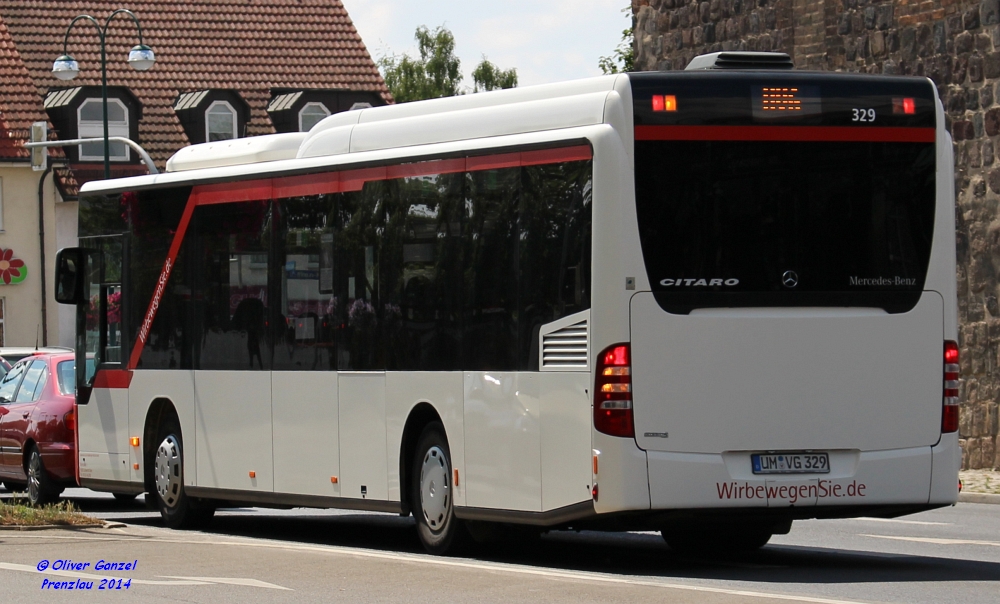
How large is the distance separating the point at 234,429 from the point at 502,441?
3.86m

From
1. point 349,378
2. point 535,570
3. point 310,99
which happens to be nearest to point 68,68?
point 310,99

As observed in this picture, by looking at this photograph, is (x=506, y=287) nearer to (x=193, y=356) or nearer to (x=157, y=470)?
(x=193, y=356)

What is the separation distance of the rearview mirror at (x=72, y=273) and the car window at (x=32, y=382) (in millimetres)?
2030

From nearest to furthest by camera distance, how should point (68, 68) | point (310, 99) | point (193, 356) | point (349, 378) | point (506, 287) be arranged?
point (506, 287) < point (349, 378) < point (193, 356) < point (68, 68) < point (310, 99)

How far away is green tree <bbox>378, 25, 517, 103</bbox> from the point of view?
87.5 m

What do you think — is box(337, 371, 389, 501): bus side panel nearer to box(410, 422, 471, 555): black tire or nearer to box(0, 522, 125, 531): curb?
box(410, 422, 471, 555): black tire

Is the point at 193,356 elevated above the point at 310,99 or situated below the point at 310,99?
below

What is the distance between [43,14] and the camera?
2264 inches

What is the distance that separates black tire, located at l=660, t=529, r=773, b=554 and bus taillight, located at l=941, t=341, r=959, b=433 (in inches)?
77.8

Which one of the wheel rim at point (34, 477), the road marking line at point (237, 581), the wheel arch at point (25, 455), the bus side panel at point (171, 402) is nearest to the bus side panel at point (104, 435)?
the bus side panel at point (171, 402)

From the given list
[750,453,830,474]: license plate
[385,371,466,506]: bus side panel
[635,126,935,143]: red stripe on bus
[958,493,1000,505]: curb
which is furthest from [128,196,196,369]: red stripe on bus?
[958,493,1000,505]: curb

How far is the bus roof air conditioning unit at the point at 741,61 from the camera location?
11703 millimetres

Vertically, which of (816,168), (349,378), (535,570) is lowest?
(535,570)

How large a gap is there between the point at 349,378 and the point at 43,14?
4691cm
